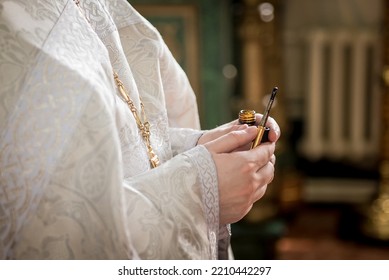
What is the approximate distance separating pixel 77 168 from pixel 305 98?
9.66 ft

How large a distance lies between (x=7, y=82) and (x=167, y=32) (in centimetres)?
203

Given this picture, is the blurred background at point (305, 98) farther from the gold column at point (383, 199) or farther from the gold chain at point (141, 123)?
the gold chain at point (141, 123)

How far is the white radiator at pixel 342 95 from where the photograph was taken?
344 centimetres

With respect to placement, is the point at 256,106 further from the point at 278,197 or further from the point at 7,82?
the point at 7,82

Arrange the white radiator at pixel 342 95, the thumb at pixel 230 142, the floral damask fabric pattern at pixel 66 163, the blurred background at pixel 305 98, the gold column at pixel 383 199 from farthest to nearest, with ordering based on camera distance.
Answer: the white radiator at pixel 342 95 → the gold column at pixel 383 199 → the blurred background at pixel 305 98 → the thumb at pixel 230 142 → the floral damask fabric pattern at pixel 66 163

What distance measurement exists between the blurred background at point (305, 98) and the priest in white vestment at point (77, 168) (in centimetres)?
191

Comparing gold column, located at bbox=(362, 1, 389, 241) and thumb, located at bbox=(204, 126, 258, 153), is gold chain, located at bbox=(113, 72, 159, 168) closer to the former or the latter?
thumb, located at bbox=(204, 126, 258, 153)

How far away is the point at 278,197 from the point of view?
297 centimetres

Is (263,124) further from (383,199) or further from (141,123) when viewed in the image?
(383,199)

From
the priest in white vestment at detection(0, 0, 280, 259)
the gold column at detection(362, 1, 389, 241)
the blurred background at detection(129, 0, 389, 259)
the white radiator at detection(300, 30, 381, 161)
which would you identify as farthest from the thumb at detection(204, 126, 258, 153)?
the white radiator at detection(300, 30, 381, 161)

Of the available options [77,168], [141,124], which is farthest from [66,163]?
[141,124]

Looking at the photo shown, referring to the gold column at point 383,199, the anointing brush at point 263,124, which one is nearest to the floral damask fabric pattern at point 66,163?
the anointing brush at point 263,124

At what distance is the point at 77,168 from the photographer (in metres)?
0.74

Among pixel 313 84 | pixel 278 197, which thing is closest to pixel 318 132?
pixel 313 84
